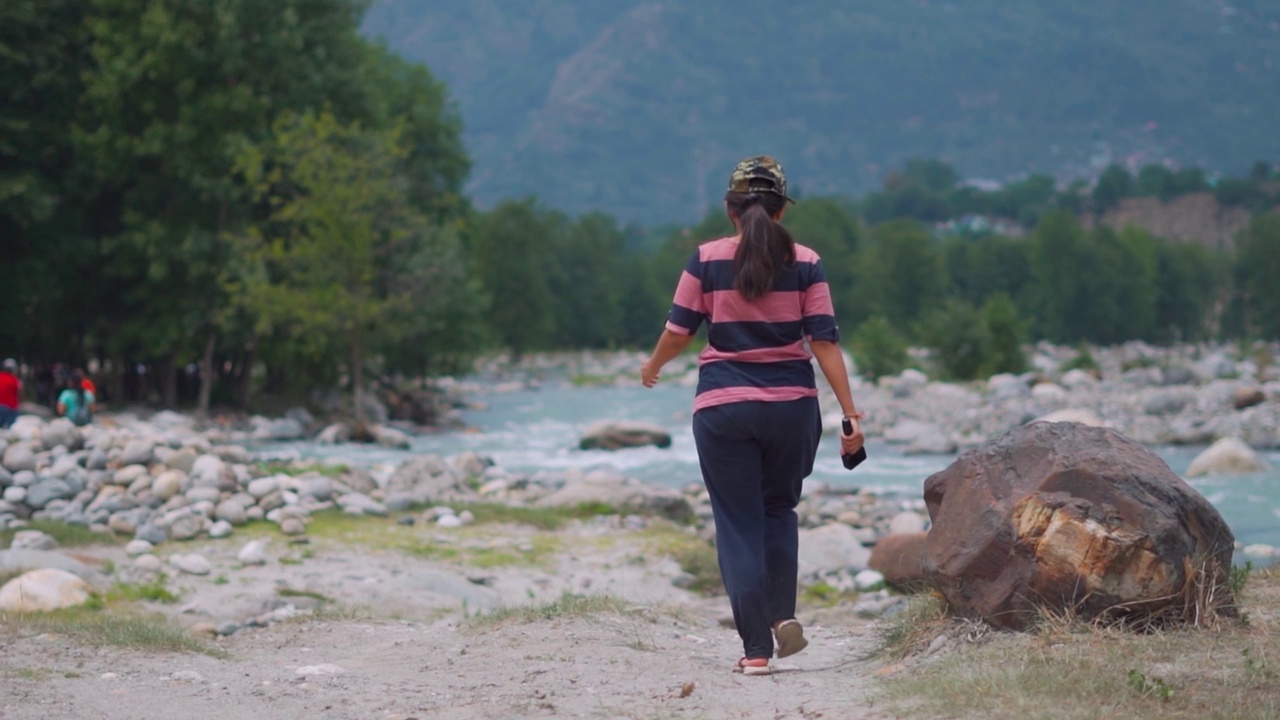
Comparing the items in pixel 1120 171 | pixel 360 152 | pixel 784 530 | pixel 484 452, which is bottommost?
pixel 484 452

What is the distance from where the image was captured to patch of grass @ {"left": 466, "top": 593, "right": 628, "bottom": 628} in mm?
6805

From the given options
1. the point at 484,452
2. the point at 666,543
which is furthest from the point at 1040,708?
the point at 484,452

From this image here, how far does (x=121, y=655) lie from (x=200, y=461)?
7.62 m

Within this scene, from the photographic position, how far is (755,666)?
5508 mm

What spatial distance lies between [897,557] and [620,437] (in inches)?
586

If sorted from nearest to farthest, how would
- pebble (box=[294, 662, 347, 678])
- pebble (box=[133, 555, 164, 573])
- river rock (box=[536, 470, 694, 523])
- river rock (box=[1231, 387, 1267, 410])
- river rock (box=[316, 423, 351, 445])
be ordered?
pebble (box=[294, 662, 347, 678])
pebble (box=[133, 555, 164, 573])
river rock (box=[536, 470, 694, 523])
river rock (box=[316, 423, 351, 445])
river rock (box=[1231, 387, 1267, 410])

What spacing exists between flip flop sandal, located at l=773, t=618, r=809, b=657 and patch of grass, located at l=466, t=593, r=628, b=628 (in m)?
1.50

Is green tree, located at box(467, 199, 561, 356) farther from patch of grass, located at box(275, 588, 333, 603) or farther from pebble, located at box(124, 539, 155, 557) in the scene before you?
patch of grass, located at box(275, 588, 333, 603)

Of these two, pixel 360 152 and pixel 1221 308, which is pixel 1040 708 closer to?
pixel 360 152

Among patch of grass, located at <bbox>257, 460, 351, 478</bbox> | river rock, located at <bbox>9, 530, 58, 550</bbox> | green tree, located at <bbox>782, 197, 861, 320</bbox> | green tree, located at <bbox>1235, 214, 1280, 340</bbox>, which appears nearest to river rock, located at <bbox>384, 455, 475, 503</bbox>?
patch of grass, located at <bbox>257, 460, 351, 478</bbox>

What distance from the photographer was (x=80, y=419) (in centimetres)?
2086

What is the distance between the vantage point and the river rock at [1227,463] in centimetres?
1922

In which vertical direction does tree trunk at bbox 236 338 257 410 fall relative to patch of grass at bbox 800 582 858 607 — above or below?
above

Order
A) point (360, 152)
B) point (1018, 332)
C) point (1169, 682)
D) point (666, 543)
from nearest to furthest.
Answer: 1. point (1169, 682)
2. point (666, 543)
3. point (360, 152)
4. point (1018, 332)
